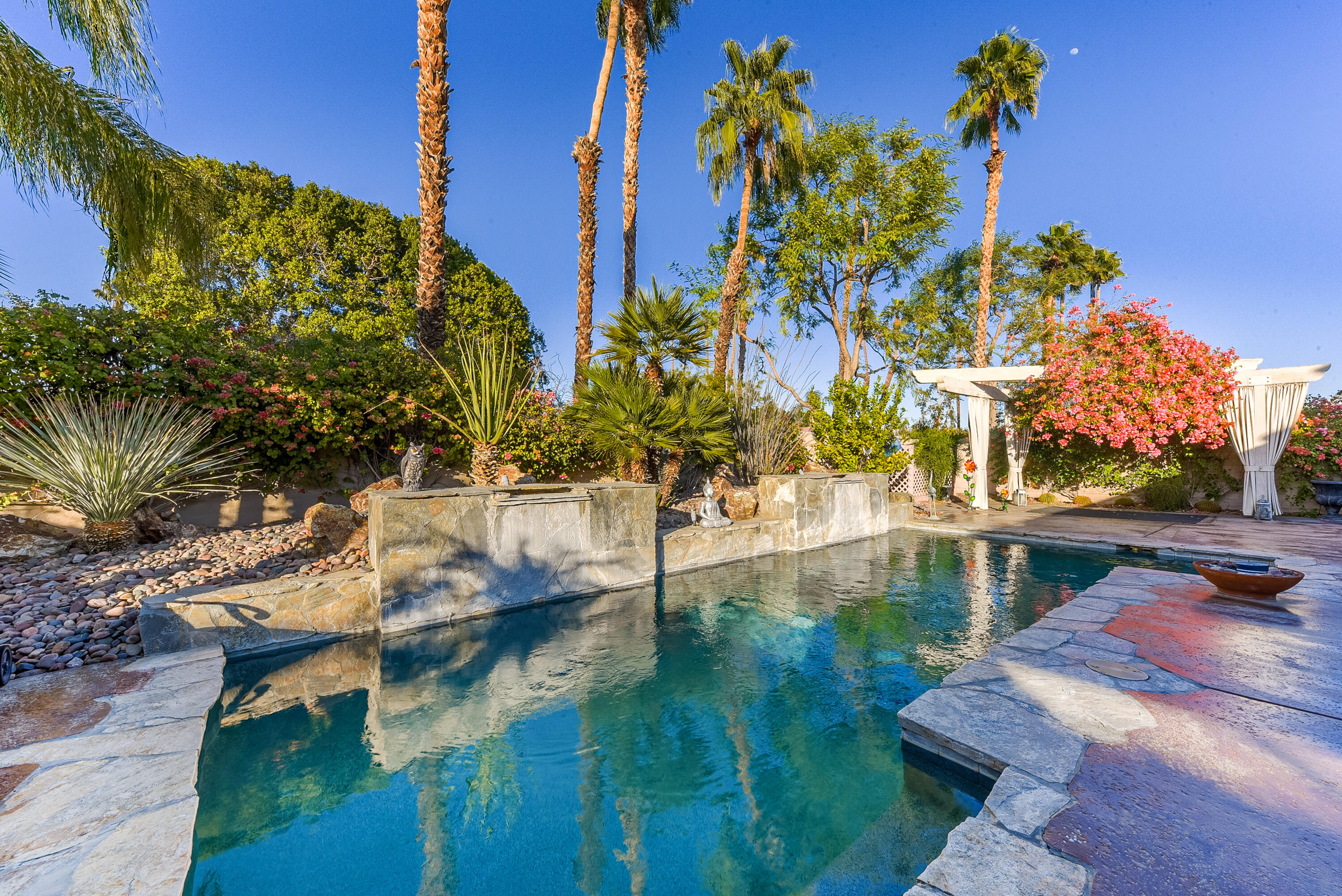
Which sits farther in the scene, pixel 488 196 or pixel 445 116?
pixel 488 196

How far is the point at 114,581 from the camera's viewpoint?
145 inches

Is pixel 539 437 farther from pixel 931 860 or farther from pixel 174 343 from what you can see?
pixel 931 860

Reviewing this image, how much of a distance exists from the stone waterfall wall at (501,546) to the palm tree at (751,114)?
8.88 metres

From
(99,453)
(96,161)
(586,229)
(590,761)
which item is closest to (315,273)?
(586,229)

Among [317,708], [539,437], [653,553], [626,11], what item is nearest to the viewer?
[317,708]

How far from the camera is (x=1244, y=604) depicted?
13.0 feet

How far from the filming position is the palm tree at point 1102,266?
62.6 feet

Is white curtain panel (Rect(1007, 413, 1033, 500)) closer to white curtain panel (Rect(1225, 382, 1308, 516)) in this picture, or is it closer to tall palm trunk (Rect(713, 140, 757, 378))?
white curtain panel (Rect(1225, 382, 1308, 516))

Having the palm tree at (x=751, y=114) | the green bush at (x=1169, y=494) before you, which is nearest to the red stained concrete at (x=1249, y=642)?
the green bush at (x=1169, y=494)

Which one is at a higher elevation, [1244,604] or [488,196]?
[488,196]

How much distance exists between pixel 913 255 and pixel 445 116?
15.2m

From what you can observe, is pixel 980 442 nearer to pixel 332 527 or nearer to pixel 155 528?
pixel 332 527

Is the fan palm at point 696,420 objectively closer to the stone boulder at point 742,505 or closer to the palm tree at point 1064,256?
the stone boulder at point 742,505

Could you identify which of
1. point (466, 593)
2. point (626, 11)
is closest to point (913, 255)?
point (626, 11)
